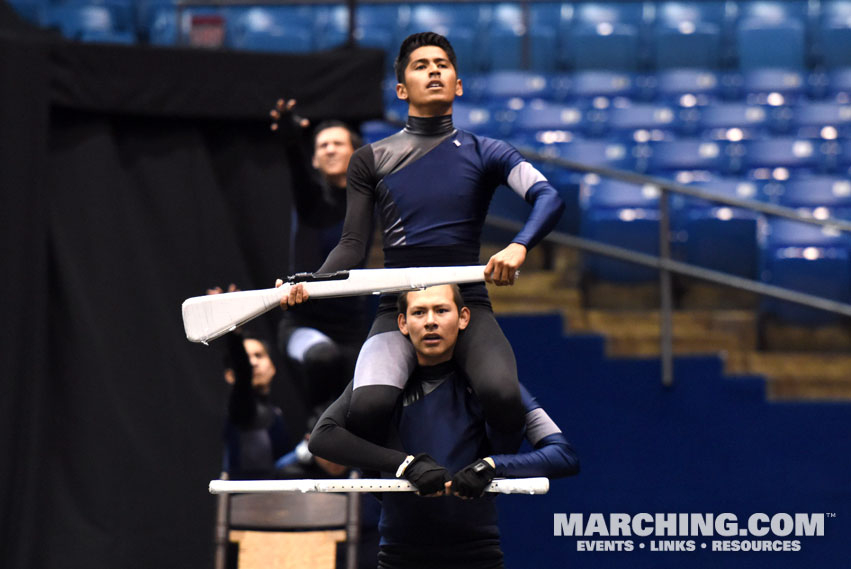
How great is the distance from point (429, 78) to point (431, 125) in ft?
0.50

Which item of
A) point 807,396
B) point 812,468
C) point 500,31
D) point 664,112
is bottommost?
point 812,468

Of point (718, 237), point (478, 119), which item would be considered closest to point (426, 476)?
point (718, 237)

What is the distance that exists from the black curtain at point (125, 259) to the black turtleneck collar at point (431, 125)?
6.40ft

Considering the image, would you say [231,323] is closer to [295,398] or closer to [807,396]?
[295,398]

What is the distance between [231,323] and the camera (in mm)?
3199

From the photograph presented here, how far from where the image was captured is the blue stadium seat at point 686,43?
8773 mm

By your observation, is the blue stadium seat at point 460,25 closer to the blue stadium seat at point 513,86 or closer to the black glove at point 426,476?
the blue stadium seat at point 513,86

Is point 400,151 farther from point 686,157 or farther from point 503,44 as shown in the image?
point 503,44

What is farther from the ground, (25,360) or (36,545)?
(25,360)

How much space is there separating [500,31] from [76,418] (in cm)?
490

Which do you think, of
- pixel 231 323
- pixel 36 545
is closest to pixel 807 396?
pixel 231 323

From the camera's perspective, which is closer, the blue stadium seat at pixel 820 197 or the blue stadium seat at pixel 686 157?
the blue stadium seat at pixel 820 197

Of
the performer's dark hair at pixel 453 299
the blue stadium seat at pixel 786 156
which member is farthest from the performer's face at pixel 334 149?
the blue stadium seat at pixel 786 156

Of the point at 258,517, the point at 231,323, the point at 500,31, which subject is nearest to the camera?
the point at 231,323
